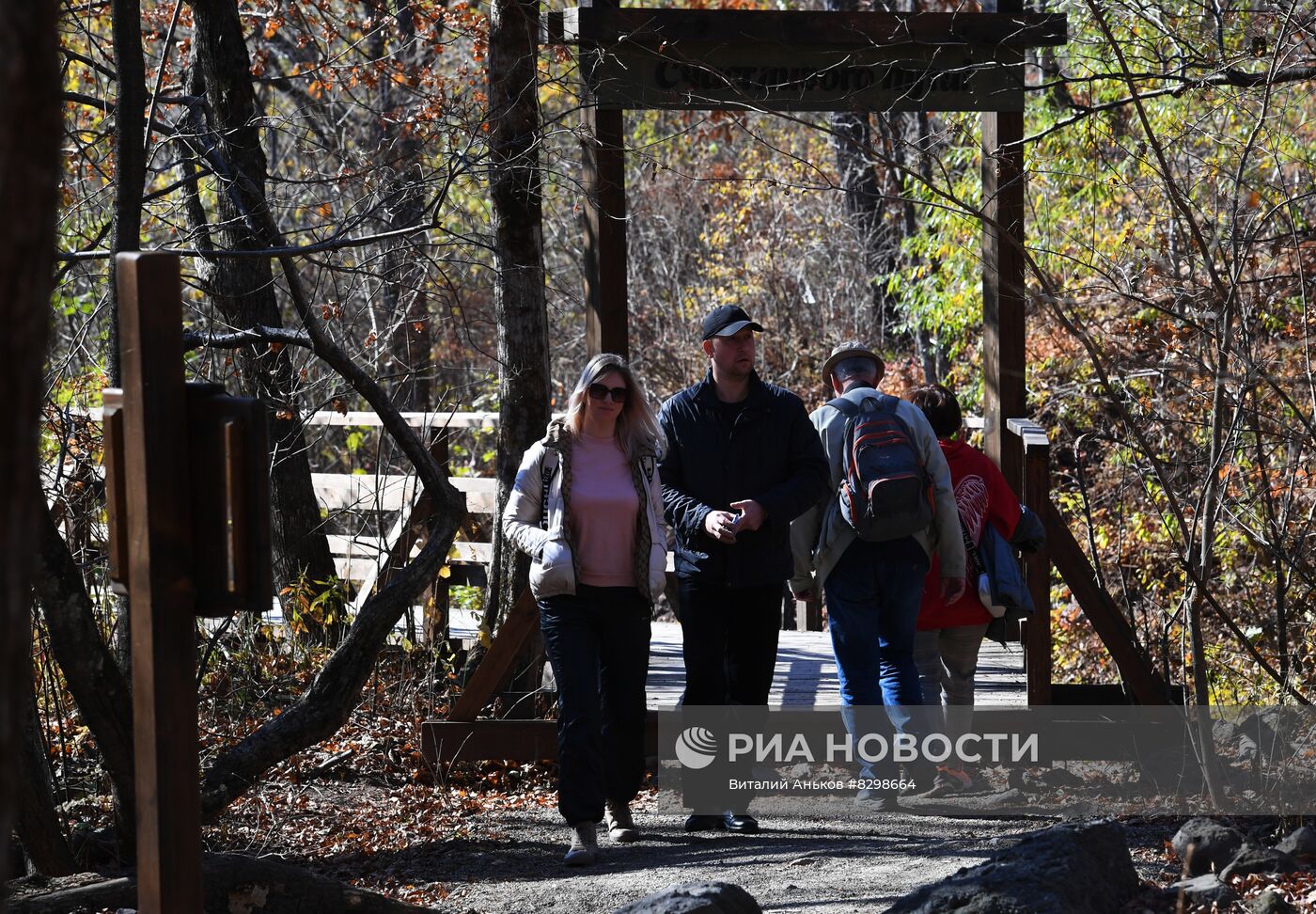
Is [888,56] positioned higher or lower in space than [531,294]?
higher

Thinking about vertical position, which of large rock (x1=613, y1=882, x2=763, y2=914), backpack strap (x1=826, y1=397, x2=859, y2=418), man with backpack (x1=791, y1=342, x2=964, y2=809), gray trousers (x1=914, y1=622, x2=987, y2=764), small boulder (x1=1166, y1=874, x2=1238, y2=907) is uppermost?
backpack strap (x1=826, y1=397, x2=859, y2=418)

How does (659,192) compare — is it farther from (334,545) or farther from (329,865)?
(329,865)

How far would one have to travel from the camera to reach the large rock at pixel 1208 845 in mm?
4422

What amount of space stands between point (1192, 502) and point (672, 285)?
35.9 feet

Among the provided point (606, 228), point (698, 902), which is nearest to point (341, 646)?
point (606, 228)

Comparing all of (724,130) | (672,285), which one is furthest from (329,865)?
(672,285)

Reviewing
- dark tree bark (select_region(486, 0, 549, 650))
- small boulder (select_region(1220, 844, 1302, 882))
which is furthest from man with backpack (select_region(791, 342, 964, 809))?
dark tree bark (select_region(486, 0, 549, 650))

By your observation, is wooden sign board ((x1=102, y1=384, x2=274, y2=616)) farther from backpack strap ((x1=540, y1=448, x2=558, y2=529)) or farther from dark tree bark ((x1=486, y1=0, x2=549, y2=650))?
dark tree bark ((x1=486, y1=0, x2=549, y2=650))

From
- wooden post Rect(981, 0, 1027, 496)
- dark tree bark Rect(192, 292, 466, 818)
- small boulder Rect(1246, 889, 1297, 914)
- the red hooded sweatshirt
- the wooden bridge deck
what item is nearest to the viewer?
small boulder Rect(1246, 889, 1297, 914)

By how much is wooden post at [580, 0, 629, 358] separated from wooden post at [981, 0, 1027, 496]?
1.71 m

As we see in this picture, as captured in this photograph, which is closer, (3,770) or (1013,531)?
(3,770)

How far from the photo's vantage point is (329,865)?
17.8 ft

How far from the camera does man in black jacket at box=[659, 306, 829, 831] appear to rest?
5.34m

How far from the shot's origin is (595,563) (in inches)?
201
